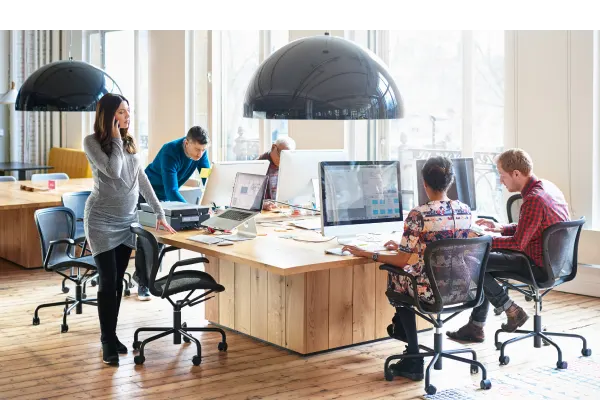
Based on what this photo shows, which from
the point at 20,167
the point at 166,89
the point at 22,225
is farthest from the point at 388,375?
the point at 20,167

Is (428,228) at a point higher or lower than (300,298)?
higher

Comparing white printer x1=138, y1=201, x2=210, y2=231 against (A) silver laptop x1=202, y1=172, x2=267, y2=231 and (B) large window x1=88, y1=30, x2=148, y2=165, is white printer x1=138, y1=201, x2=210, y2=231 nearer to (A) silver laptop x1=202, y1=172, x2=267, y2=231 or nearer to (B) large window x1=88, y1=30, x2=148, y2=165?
(A) silver laptop x1=202, y1=172, x2=267, y2=231

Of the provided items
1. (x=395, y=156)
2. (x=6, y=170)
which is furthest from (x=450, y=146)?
(x=6, y=170)

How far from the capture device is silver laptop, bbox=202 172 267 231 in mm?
4867

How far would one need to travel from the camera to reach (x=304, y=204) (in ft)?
19.4

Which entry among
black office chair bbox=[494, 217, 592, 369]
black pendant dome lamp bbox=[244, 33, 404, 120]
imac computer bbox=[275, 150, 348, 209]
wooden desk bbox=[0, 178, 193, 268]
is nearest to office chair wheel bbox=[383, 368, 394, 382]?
black office chair bbox=[494, 217, 592, 369]

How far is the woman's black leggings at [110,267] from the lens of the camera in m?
4.36

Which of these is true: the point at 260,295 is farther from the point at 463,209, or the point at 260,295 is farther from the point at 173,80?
the point at 173,80

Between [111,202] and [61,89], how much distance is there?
238 centimetres

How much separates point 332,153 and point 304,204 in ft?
1.68

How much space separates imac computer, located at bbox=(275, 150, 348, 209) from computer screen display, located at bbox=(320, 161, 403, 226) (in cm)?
102

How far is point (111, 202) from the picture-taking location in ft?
14.3

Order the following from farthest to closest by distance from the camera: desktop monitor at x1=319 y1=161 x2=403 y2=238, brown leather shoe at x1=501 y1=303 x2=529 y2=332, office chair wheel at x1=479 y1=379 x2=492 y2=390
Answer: brown leather shoe at x1=501 y1=303 x2=529 y2=332 → desktop monitor at x1=319 y1=161 x2=403 y2=238 → office chair wheel at x1=479 y1=379 x2=492 y2=390

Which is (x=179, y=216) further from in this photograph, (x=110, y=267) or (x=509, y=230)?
(x=509, y=230)
